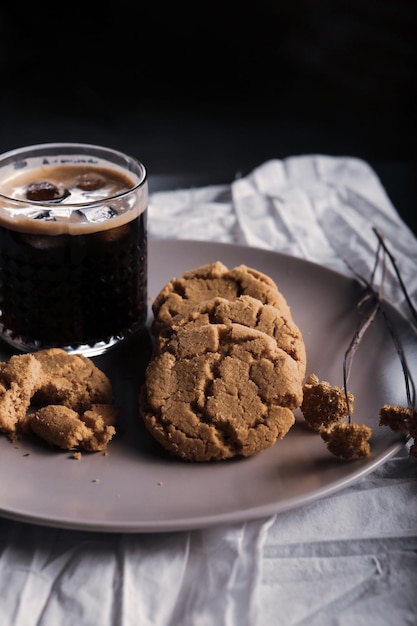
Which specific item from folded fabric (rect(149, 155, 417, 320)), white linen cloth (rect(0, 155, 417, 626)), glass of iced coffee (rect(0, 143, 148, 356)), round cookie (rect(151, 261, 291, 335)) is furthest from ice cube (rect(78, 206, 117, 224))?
folded fabric (rect(149, 155, 417, 320))

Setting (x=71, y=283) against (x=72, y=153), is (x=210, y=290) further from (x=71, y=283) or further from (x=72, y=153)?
(x=72, y=153)

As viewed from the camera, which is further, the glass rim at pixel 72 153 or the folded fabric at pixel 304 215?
the folded fabric at pixel 304 215

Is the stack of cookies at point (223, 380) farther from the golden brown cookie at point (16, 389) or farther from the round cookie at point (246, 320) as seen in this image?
the golden brown cookie at point (16, 389)

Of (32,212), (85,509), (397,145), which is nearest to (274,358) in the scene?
(85,509)

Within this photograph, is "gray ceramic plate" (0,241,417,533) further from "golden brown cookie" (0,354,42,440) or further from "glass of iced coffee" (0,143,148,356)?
"glass of iced coffee" (0,143,148,356)

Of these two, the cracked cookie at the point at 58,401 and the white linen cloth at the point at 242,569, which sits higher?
the cracked cookie at the point at 58,401

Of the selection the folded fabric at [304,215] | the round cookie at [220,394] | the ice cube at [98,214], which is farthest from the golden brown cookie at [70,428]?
the folded fabric at [304,215]

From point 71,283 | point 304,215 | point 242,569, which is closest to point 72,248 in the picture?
point 71,283
